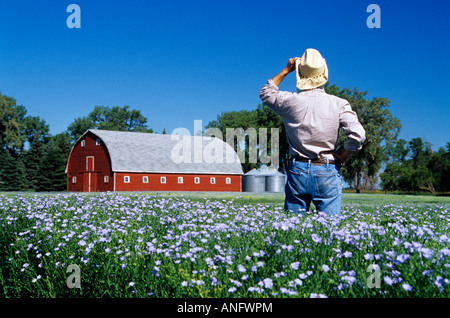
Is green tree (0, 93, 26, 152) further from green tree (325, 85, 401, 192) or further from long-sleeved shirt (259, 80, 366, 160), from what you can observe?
long-sleeved shirt (259, 80, 366, 160)

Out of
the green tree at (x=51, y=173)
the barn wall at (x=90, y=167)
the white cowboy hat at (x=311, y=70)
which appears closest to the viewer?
the white cowboy hat at (x=311, y=70)

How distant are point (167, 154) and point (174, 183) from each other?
3906 mm

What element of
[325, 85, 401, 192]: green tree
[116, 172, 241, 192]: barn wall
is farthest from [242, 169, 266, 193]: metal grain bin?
[325, 85, 401, 192]: green tree

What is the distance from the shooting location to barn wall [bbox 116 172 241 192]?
1623 inches

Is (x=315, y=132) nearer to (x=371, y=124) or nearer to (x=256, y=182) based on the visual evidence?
(x=256, y=182)

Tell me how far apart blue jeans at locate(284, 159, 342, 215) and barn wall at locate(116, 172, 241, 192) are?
37252 millimetres

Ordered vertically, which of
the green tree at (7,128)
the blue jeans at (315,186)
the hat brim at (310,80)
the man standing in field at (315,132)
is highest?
the green tree at (7,128)

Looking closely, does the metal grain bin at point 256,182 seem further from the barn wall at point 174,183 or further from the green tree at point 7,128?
the green tree at point 7,128

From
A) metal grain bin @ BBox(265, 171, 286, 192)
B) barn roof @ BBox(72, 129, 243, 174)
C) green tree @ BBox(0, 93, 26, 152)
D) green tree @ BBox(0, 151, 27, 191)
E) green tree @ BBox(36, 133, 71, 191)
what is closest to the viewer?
barn roof @ BBox(72, 129, 243, 174)

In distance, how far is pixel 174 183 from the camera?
1713 inches

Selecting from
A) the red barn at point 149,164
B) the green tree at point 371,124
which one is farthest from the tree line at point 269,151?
the red barn at point 149,164

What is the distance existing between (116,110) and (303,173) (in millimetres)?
83503

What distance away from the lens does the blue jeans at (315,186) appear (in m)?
5.05

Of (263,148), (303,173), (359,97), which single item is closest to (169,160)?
(263,148)
